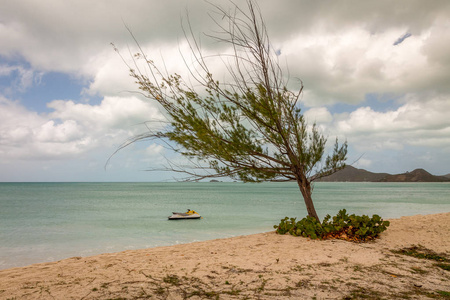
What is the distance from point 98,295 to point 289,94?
6546 mm

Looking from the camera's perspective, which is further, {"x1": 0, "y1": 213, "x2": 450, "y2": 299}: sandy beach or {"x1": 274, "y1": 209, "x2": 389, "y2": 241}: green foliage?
{"x1": 274, "y1": 209, "x2": 389, "y2": 241}: green foliage

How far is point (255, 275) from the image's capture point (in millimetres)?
4902

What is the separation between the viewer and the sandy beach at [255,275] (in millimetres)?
4078

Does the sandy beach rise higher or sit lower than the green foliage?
lower

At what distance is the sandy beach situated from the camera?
4.08 meters

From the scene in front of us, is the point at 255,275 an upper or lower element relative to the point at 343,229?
lower

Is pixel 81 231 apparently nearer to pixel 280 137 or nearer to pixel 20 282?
pixel 20 282

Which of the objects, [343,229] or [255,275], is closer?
[255,275]

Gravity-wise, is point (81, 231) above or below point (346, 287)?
below

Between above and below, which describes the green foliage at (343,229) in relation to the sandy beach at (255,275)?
above

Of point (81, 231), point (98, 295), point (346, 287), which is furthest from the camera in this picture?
point (81, 231)

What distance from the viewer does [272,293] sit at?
4.04m

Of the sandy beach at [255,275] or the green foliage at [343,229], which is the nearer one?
the sandy beach at [255,275]

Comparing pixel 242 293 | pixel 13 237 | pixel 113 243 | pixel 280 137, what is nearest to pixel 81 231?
pixel 13 237
